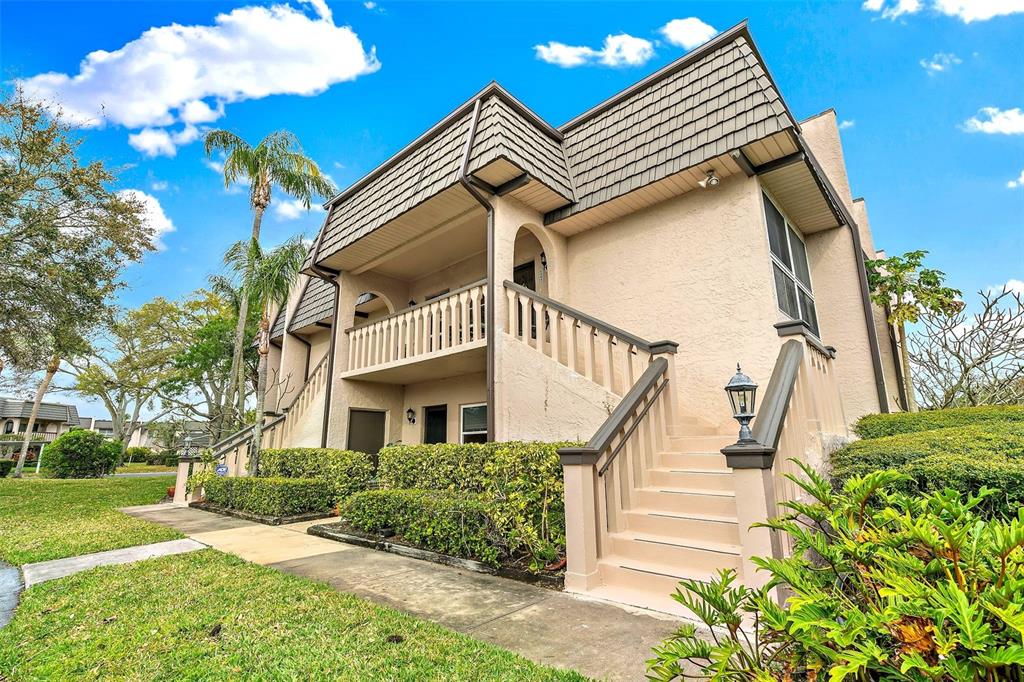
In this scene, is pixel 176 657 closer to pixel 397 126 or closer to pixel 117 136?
pixel 117 136

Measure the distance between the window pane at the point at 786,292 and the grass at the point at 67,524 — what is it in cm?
931

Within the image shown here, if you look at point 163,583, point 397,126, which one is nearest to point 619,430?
point 163,583

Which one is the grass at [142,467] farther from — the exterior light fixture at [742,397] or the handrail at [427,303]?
the exterior light fixture at [742,397]

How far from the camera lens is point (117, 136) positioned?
48.9ft

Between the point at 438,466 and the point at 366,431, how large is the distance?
437 centimetres

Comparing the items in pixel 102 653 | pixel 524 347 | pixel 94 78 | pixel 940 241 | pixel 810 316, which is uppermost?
pixel 94 78

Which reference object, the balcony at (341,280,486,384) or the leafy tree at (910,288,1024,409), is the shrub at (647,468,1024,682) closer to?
the balcony at (341,280,486,384)

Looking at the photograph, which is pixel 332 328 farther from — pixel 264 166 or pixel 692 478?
pixel 692 478

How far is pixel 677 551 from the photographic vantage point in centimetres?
401

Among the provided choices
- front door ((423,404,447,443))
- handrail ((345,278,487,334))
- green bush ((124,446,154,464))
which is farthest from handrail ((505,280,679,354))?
green bush ((124,446,154,464))

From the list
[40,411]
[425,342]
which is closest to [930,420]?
[425,342]

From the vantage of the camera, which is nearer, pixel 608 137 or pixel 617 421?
pixel 617 421

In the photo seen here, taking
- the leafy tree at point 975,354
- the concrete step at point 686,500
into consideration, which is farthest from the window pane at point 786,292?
the concrete step at point 686,500

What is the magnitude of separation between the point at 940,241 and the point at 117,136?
Result: 2295cm
